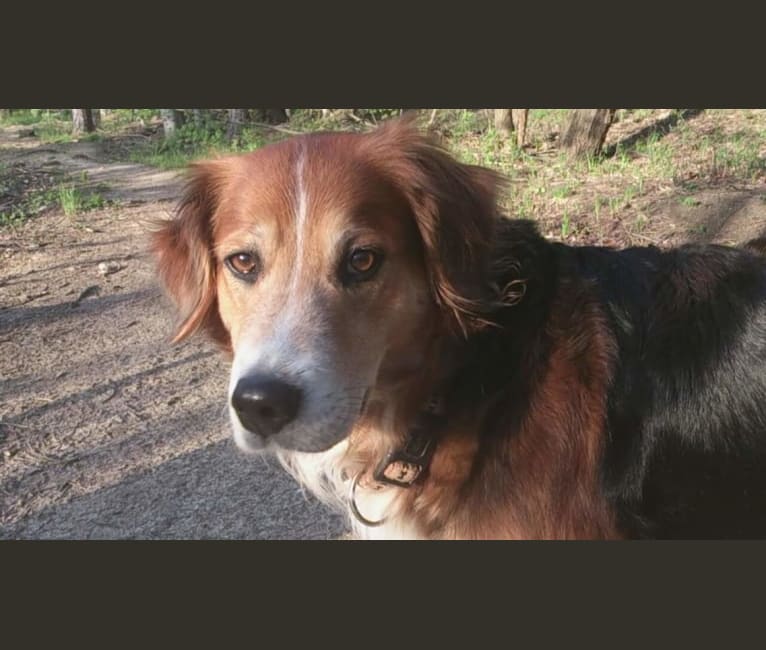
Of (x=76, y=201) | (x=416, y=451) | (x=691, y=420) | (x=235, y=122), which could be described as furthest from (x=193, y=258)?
(x=235, y=122)

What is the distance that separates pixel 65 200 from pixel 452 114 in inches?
219

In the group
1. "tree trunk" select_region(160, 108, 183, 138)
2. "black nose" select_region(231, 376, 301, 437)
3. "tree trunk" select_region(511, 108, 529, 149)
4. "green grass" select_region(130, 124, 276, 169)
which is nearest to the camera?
"black nose" select_region(231, 376, 301, 437)

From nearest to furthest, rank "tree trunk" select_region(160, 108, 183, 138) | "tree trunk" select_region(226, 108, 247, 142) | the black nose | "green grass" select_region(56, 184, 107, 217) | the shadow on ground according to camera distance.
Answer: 1. the black nose
2. the shadow on ground
3. "green grass" select_region(56, 184, 107, 217)
4. "tree trunk" select_region(226, 108, 247, 142)
5. "tree trunk" select_region(160, 108, 183, 138)

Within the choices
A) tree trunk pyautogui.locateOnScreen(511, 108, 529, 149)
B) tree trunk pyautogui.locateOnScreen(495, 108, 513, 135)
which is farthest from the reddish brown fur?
tree trunk pyautogui.locateOnScreen(495, 108, 513, 135)

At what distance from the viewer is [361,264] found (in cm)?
231

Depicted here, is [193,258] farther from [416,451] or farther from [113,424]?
[113,424]

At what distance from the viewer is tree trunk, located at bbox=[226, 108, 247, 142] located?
14.2 m

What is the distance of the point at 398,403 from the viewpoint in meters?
2.49

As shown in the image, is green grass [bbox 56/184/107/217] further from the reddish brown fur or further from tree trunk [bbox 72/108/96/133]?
tree trunk [bbox 72/108/96/133]

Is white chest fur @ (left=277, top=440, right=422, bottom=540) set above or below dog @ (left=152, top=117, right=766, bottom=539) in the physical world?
below

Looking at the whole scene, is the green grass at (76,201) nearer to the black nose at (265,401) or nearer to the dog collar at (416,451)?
the dog collar at (416,451)

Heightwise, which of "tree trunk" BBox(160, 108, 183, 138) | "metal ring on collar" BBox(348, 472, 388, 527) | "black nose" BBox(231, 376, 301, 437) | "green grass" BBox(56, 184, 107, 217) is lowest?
"tree trunk" BBox(160, 108, 183, 138)

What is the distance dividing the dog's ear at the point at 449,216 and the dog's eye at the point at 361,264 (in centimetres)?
22

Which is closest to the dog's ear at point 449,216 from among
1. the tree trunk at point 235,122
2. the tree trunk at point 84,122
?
the tree trunk at point 235,122
